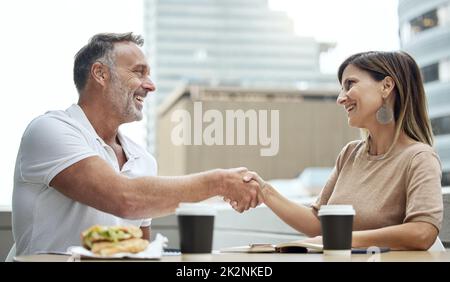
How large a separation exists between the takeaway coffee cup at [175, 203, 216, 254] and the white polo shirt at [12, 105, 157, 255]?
57 cm

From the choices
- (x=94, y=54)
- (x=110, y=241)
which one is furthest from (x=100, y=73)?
(x=110, y=241)

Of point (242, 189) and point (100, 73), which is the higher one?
point (100, 73)

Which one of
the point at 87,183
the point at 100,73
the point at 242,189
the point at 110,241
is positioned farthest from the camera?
the point at 100,73

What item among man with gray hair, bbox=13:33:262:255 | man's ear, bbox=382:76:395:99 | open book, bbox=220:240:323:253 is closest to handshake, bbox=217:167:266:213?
man with gray hair, bbox=13:33:262:255

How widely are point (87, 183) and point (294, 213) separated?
65cm

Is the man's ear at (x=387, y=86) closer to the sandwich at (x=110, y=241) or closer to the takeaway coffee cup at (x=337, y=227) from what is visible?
the takeaway coffee cup at (x=337, y=227)

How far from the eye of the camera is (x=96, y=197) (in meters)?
1.65

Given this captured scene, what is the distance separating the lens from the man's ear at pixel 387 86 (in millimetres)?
1919

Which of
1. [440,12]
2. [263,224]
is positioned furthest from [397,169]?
[440,12]

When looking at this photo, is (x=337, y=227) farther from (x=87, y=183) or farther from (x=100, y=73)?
(x=100, y=73)

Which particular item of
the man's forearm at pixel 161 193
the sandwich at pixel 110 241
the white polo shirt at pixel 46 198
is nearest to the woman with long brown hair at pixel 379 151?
the man's forearm at pixel 161 193

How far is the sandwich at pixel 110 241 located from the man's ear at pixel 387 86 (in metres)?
1.01

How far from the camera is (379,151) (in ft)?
6.32
